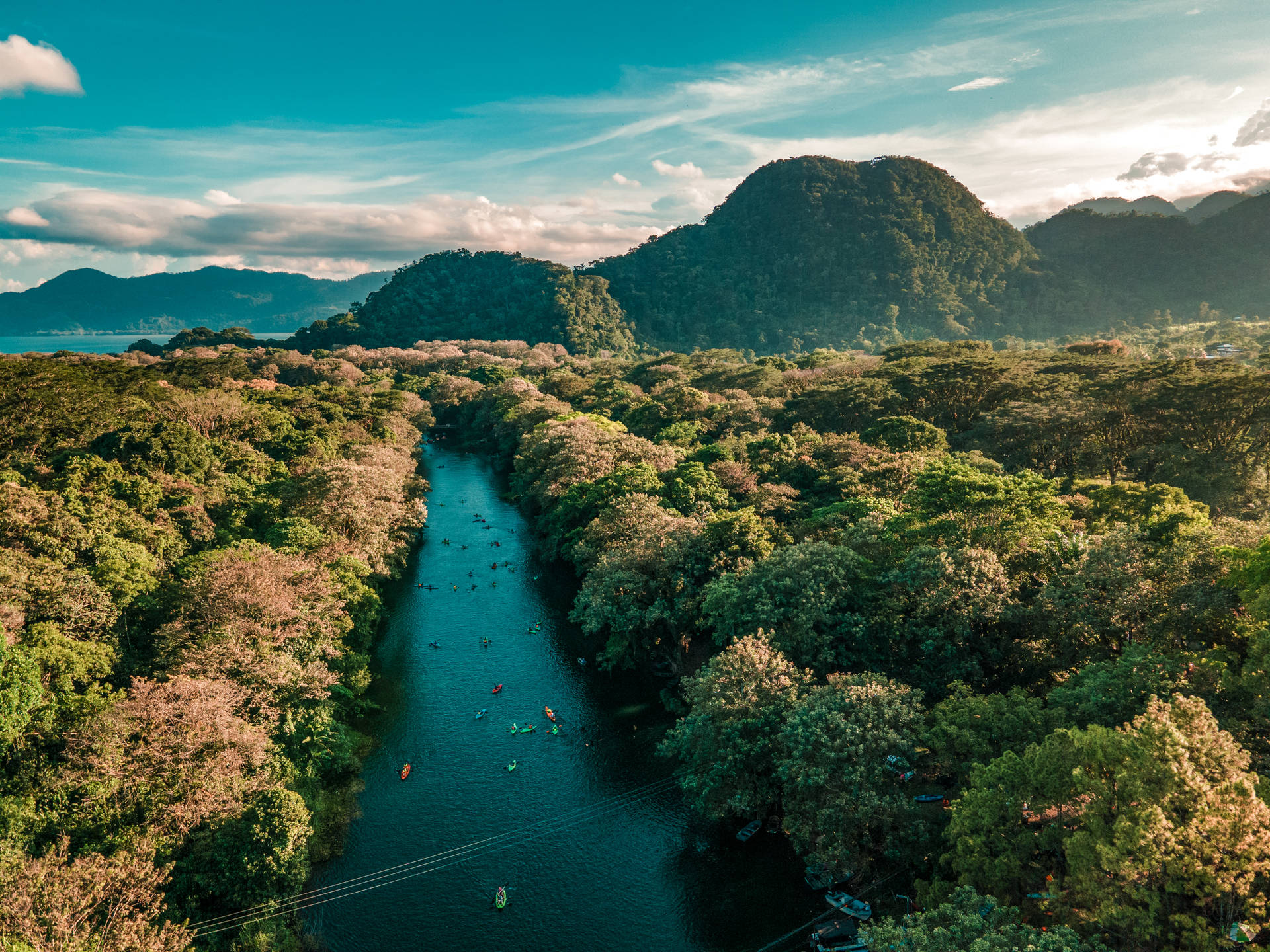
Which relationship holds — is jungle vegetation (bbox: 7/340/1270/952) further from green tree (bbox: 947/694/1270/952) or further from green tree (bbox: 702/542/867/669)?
green tree (bbox: 702/542/867/669)

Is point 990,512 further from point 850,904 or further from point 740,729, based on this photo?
point 850,904

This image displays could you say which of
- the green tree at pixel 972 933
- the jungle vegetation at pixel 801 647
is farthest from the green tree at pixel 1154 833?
the green tree at pixel 972 933

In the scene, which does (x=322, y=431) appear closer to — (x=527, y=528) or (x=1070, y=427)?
(x=527, y=528)

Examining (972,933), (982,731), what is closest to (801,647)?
(982,731)

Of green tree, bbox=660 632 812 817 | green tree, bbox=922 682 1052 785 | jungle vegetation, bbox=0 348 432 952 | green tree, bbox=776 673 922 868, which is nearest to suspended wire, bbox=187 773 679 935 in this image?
jungle vegetation, bbox=0 348 432 952

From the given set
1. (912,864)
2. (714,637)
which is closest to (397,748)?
(714,637)

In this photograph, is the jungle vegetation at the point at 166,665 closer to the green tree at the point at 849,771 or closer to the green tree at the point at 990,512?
the green tree at the point at 849,771
